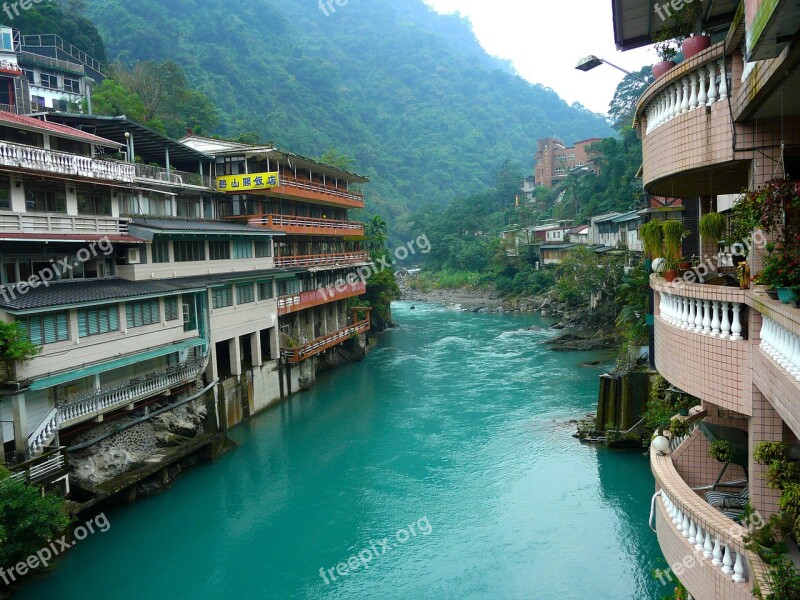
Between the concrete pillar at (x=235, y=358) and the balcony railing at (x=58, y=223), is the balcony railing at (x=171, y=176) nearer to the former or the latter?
the balcony railing at (x=58, y=223)

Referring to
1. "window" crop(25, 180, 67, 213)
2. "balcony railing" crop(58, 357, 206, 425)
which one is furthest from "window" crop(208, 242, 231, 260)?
"window" crop(25, 180, 67, 213)

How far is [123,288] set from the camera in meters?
19.2

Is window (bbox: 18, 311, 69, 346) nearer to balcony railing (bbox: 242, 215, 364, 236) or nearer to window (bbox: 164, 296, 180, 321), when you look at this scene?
window (bbox: 164, 296, 180, 321)

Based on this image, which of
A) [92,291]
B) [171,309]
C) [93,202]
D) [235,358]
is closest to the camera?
[92,291]

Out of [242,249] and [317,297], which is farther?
[317,297]

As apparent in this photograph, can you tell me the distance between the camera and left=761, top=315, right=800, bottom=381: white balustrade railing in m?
4.68

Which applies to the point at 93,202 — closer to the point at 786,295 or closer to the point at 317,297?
the point at 317,297

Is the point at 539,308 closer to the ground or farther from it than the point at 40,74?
closer to the ground

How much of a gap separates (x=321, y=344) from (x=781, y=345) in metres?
28.3

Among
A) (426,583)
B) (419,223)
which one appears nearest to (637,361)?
(426,583)

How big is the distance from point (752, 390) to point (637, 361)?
19.0 meters

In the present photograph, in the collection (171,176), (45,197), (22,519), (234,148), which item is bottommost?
(22,519)

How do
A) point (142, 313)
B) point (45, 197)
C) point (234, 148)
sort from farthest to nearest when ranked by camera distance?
1. point (234, 148)
2. point (142, 313)
3. point (45, 197)

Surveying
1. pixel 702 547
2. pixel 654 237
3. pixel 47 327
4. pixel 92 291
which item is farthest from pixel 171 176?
pixel 702 547
